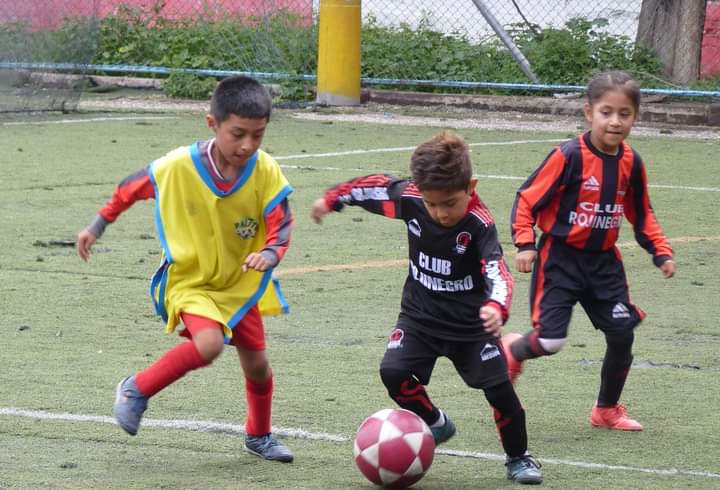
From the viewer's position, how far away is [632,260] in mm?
8820

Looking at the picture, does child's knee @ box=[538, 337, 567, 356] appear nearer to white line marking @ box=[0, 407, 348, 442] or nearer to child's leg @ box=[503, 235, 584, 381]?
child's leg @ box=[503, 235, 584, 381]

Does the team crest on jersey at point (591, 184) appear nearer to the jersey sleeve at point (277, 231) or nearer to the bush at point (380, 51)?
the jersey sleeve at point (277, 231)

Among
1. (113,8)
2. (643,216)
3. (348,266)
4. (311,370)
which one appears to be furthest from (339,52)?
(643,216)

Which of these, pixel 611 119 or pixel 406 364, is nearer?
pixel 406 364

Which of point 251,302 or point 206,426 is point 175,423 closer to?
point 206,426

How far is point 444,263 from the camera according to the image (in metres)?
4.82

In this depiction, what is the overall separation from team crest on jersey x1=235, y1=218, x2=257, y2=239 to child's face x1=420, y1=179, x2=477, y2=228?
618mm

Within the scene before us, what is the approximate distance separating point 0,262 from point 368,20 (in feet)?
43.3

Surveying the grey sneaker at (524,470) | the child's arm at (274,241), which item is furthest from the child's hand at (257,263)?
the grey sneaker at (524,470)

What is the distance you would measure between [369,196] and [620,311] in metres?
1.16

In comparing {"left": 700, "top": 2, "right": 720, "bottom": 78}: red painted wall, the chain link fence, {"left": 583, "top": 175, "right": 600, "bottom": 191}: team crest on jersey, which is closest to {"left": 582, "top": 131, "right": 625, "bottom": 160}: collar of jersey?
{"left": 583, "top": 175, "right": 600, "bottom": 191}: team crest on jersey

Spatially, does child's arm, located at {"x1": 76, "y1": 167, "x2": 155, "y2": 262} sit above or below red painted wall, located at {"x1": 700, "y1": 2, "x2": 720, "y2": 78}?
above

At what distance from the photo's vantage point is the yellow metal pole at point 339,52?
17.0 meters

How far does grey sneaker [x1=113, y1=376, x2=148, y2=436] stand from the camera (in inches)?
190
